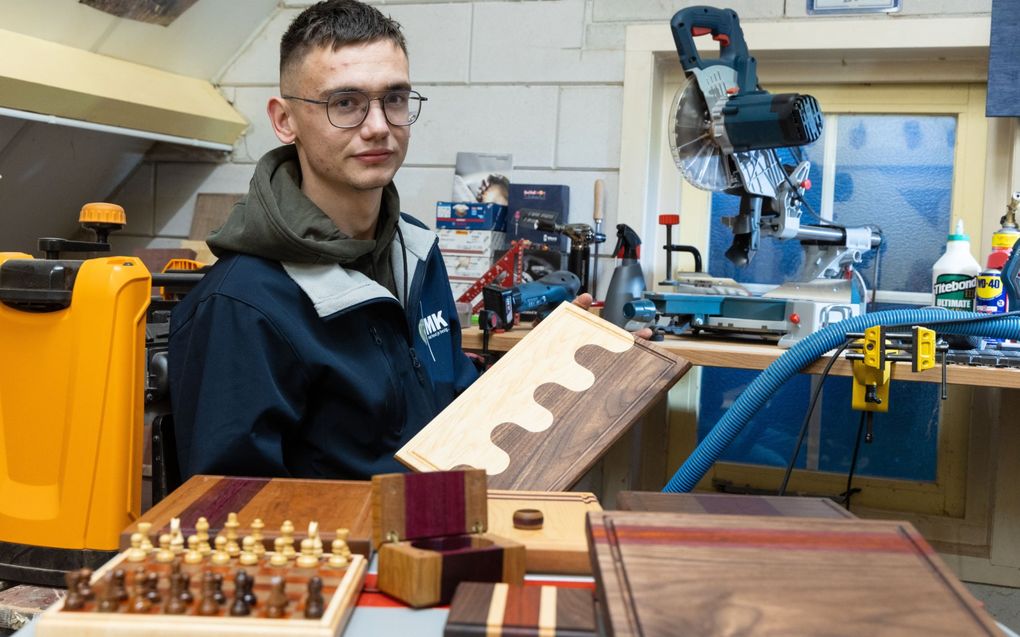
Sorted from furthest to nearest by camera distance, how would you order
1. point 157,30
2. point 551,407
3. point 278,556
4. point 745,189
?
point 157,30
point 745,189
point 551,407
point 278,556

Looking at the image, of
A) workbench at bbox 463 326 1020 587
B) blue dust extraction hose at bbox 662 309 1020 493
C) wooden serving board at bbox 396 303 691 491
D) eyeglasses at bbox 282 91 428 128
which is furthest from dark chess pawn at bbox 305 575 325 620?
workbench at bbox 463 326 1020 587

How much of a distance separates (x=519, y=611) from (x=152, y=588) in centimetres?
27

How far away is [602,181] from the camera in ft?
9.17

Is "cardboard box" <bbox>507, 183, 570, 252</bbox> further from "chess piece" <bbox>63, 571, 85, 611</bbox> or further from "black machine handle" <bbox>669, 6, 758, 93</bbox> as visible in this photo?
"chess piece" <bbox>63, 571, 85, 611</bbox>

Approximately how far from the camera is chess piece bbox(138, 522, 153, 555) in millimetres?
757

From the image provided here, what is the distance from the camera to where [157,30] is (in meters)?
2.83

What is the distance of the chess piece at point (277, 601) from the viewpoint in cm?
64

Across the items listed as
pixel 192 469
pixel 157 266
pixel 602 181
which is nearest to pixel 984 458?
pixel 602 181

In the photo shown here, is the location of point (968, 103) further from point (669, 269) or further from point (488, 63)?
point (488, 63)

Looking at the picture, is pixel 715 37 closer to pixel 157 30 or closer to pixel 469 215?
pixel 469 215

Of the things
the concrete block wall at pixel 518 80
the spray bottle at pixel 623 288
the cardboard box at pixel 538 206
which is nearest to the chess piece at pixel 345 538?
the spray bottle at pixel 623 288

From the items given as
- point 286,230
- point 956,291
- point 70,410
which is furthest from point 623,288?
point 70,410

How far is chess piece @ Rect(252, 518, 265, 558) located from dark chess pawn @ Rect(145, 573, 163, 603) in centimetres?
9

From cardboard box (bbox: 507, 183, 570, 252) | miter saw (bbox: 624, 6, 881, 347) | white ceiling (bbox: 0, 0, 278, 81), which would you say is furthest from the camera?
cardboard box (bbox: 507, 183, 570, 252)
